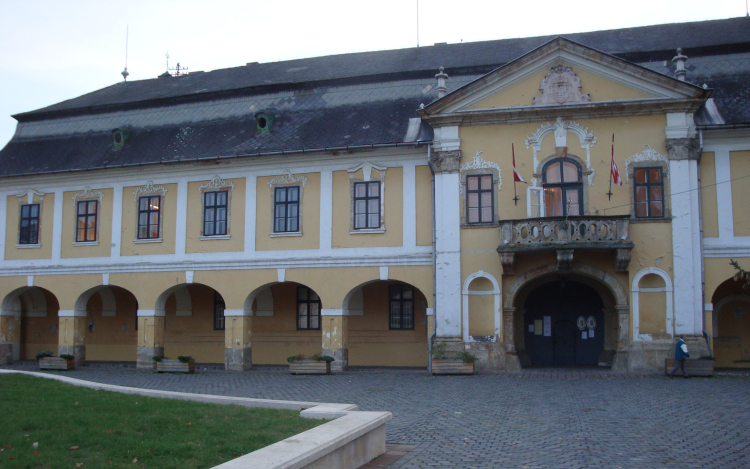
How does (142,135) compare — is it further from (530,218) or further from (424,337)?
(530,218)

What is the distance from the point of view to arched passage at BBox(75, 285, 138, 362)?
2839cm

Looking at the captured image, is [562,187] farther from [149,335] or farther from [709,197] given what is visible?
[149,335]

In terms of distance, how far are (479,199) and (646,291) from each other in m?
5.45

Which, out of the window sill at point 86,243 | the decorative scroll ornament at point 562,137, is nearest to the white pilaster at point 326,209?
the decorative scroll ornament at point 562,137

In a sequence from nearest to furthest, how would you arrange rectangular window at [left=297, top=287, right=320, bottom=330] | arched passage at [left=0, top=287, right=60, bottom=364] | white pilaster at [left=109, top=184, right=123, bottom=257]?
white pilaster at [left=109, top=184, right=123, bottom=257] → rectangular window at [left=297, top=287, right=320, bottom=330] → arched passage at [left=0, top=287, right=60, bottom=364]

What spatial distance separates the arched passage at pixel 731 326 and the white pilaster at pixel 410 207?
31.1 feet

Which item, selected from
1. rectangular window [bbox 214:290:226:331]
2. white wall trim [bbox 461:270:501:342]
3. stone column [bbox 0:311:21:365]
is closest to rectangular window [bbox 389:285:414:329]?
white wall trim [bbox 461:270:501:342]

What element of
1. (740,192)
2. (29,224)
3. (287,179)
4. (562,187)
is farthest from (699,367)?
(29,224)

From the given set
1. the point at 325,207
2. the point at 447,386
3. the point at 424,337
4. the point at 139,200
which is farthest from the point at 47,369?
the point at 447,386

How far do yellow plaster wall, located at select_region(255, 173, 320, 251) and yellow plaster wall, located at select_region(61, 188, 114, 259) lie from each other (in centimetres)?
587

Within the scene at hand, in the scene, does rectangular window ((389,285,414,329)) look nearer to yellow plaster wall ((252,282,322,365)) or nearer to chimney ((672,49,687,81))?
yellow plaster wall ((252,282,322,365))

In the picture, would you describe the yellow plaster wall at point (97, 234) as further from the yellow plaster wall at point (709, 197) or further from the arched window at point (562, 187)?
the yellow plaster wall at point (709, 197)

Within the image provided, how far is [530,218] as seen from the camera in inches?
814

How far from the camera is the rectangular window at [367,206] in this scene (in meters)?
23.5
